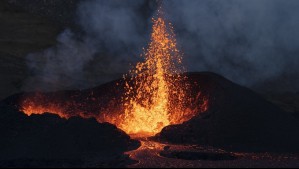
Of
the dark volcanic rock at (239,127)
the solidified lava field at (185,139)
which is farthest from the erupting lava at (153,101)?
the dark volcanic rock at (239,127)

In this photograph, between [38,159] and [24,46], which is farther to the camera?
[24,46]

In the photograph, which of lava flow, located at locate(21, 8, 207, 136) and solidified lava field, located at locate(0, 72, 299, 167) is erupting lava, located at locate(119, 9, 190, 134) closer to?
lava flow, located at locate(21, 8, 207, 136)

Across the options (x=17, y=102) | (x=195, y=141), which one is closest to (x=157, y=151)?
(x=195, y=141)

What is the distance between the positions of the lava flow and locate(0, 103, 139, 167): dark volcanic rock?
9.42 feet

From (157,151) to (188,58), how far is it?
14452 mm

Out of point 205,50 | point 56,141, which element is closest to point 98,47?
point 205,50

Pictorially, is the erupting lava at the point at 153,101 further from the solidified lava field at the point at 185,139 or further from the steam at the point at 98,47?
the steam at the point at 98,47

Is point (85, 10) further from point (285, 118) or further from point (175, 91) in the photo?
point (285, 118)

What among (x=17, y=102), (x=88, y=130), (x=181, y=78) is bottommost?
(x=88, y=130)

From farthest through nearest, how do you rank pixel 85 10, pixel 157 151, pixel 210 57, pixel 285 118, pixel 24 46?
pixel 85 10 → pixel 24 46 → pixel 210 57 → pixel 285 118 → pixel 157 151

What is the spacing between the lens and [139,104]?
732 inches

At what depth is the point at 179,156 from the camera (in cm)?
1289

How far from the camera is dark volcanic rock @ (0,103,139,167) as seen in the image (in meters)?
12.5

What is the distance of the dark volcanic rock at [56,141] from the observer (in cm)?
1252
